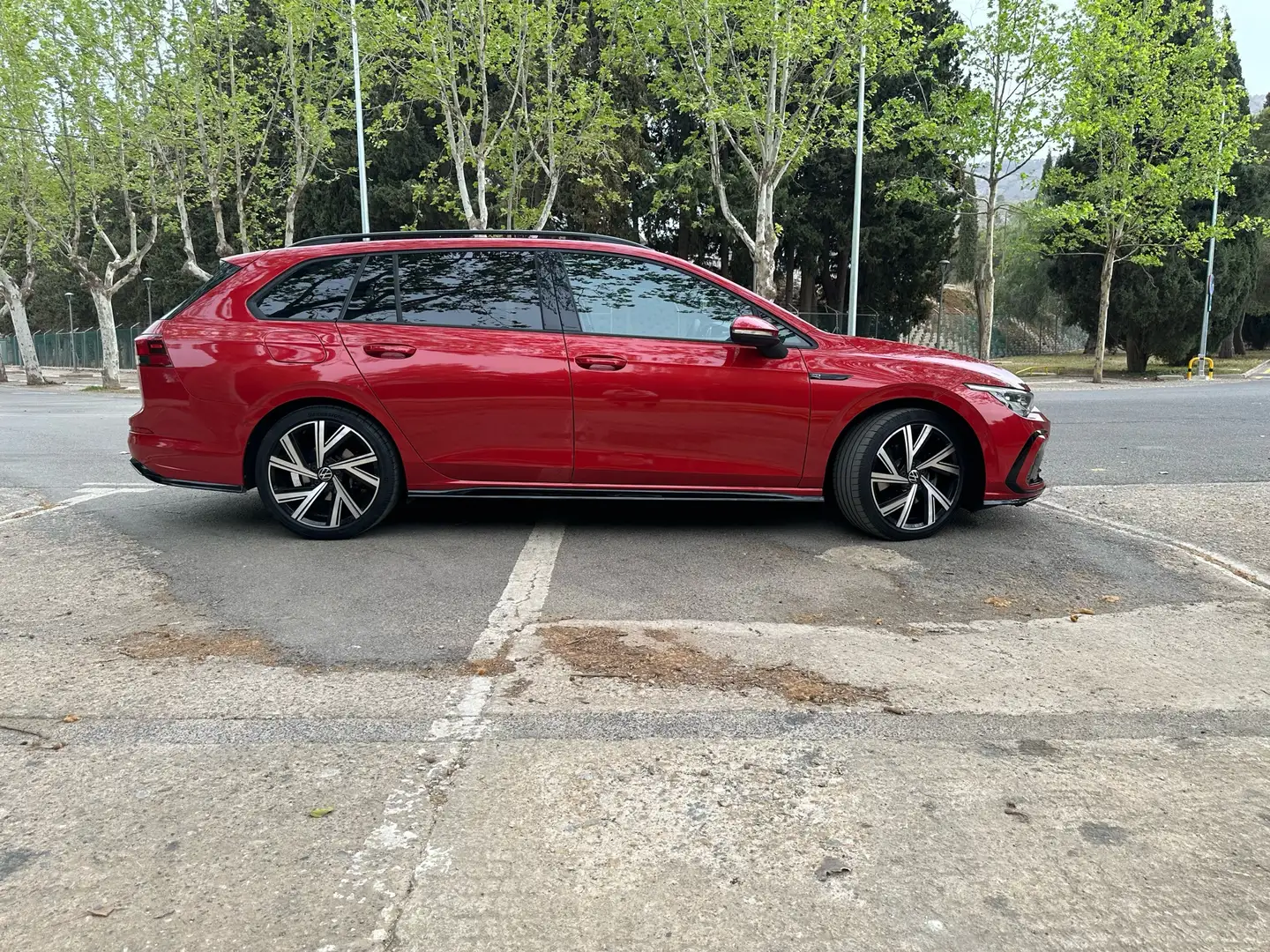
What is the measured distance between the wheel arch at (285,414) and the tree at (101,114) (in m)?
23.5

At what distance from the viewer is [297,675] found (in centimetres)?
353


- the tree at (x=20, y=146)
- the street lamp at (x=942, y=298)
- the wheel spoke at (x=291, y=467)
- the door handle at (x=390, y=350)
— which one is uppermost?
the tree at (x=20, y=146)

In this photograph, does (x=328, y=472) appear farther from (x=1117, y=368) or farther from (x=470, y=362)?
(x=1117, y=368)

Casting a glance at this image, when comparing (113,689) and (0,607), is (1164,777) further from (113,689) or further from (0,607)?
(0,607)

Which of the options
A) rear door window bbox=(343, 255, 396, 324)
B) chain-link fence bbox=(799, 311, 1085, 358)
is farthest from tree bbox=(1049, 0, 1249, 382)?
rear door window bbox=(343, 255, 396, 324)

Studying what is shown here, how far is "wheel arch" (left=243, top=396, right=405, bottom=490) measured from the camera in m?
5.43

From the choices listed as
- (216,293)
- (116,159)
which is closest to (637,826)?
(216,293)

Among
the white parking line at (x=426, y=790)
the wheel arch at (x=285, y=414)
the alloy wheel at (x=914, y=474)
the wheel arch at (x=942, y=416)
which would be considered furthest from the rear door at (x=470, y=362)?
the alloy wheel at (x=914, y=474)

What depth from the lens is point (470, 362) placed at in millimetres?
5359

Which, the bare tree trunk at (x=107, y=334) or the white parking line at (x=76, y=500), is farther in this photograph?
the bare tree trunk at (x=107, y=334)

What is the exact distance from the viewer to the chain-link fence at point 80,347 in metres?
49.4

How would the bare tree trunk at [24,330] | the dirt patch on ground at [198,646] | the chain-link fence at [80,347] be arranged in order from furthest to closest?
the chain-link fence at [80,347] → the bare tree trunk at [24,330] → the dirt patch on ground at [198,646]

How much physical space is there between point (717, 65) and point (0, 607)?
68.3 ft

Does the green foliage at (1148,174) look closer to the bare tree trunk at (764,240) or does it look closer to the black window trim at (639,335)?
the bare tree trunk at (764,240)
